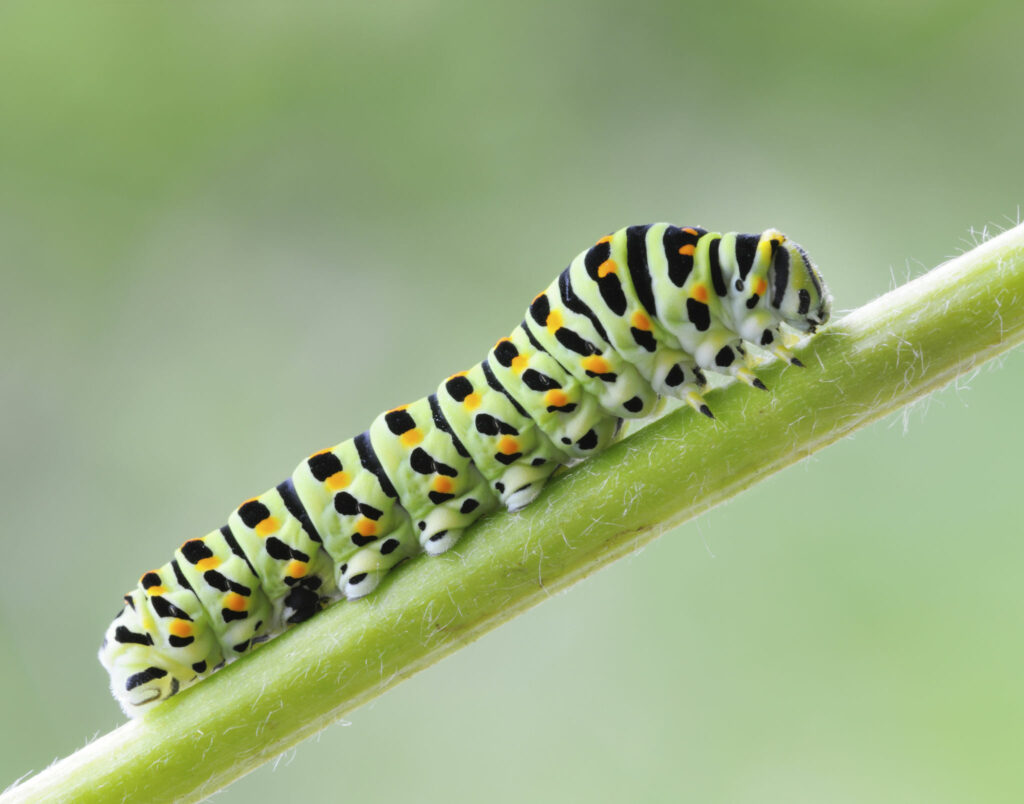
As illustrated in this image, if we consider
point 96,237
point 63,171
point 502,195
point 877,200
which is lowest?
point 877,200

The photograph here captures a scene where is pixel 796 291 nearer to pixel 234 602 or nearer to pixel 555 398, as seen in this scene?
pixel 555 398

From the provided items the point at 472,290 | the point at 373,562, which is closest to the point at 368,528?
the point at 373,562

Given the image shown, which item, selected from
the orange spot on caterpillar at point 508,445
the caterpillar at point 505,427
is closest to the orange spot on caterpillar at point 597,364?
the caterpillar at point 505,427

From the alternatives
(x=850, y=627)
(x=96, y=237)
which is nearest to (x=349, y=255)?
(x=96, y=237)

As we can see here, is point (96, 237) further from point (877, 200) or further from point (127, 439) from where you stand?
point (877, 200)

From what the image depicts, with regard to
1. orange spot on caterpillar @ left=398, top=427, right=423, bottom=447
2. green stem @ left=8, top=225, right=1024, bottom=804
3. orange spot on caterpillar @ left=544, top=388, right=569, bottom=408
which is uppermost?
orange spot on caterpillar @ left=398, top=427, right=423, bottom=447

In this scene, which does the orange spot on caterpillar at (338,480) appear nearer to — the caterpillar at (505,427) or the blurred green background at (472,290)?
the caterpillar at (505,427)

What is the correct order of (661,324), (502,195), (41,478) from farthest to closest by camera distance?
(502,195) < (41,478) < (661,324)

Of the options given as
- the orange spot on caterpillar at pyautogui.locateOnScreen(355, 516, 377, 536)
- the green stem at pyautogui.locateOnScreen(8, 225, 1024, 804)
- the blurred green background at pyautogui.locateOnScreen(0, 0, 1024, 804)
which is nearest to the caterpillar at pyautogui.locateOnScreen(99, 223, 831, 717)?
the orange spot on caterpillar at pyautogui.locateOnScreen(355, 516, 377, 536)

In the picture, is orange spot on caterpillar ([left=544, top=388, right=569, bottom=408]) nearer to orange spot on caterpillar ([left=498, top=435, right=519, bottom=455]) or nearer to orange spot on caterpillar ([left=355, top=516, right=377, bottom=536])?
orange spot on caterpillar ([left=498, top=435, right=519, bottom=455])
